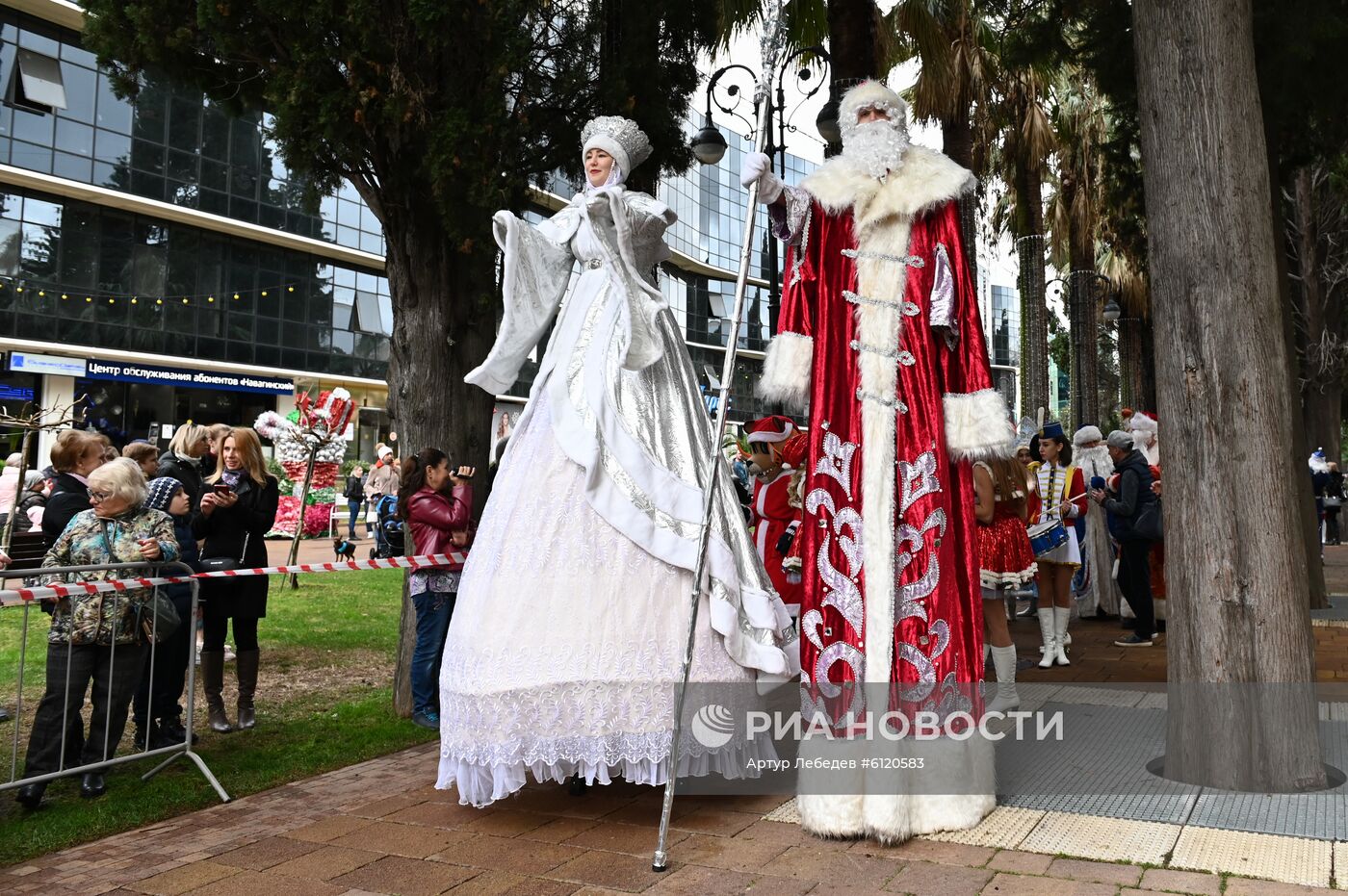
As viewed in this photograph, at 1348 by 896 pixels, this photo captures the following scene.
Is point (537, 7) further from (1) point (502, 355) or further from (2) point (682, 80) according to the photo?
(1) point (502, 355)

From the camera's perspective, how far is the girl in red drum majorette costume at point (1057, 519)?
23.8 feet

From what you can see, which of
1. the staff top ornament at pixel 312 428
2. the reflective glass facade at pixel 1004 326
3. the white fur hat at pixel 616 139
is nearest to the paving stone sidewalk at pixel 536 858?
the white fur hat at pixel 616 139

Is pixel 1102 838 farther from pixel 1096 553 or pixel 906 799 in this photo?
pixel 1096 553

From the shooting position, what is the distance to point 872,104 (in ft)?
13.5

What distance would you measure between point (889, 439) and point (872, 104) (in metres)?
1.36

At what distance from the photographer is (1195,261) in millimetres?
4223

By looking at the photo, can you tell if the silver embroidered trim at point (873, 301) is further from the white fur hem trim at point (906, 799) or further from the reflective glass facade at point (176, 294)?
the reflective glass facade at point (176, 294)

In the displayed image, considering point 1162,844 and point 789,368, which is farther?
point 789,368

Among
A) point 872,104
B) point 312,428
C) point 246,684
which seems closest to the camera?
point 872,104

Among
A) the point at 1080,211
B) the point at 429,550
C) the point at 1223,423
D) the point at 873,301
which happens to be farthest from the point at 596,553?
the point at 1080,211

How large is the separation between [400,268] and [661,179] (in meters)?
1.76

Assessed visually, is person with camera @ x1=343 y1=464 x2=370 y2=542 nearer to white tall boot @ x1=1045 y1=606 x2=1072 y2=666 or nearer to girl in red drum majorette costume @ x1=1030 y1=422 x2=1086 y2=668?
girl in red drum majorette costume @ x1=1030 y1=422 x2=1086 y2=668

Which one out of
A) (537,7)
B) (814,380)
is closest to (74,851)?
(814,380)

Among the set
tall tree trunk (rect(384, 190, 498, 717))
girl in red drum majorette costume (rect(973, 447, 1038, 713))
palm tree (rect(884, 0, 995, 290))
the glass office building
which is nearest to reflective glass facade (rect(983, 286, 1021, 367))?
the glass office building
